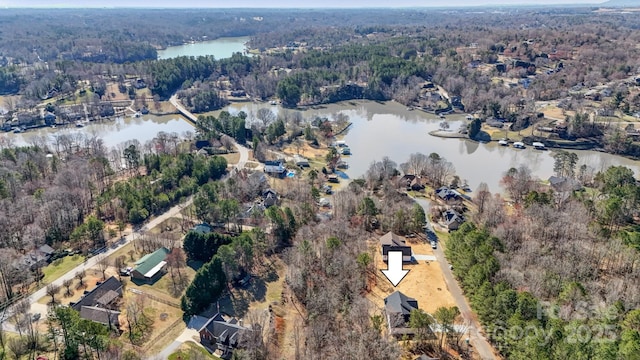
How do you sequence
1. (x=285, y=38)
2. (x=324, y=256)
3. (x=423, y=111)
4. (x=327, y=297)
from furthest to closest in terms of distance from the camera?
(x=285, y=38), (x=423, y=111), (x=324, y=256), (x=327, y=297)

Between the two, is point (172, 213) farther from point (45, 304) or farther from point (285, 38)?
point (285, 38)

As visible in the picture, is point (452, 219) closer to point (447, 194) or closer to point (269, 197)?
point (447, 194)

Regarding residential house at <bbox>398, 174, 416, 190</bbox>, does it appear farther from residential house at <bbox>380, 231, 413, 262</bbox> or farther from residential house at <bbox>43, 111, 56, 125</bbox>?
residential house at <bbox>43, 111, 56, 125</bbox>

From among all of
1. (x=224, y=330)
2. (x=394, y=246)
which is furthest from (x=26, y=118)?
(x=394, y=246)

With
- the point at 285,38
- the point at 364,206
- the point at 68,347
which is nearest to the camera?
the point at 68,347

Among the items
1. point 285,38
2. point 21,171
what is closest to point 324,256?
point 21,171

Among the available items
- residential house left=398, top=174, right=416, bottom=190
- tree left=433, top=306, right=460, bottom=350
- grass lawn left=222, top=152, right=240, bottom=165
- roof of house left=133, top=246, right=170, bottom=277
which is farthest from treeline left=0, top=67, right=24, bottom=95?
tree left=433, top=306, right=460, bottom=350

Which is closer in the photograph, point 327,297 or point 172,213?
point 327,297
